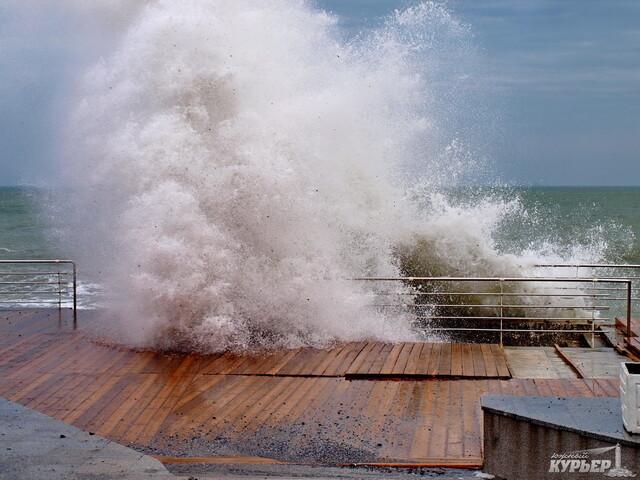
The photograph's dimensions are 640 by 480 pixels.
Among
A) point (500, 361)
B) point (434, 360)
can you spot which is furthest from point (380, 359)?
point (500, 361)

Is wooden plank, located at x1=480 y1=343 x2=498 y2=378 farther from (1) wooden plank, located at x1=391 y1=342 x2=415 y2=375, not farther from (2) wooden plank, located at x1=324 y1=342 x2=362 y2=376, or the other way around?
(2) wooden plank, located at x1=324 y1=342 x2=362 y2=376

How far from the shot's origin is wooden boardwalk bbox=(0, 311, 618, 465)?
16.8 feet

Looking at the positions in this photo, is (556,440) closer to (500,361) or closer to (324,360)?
(500,361)

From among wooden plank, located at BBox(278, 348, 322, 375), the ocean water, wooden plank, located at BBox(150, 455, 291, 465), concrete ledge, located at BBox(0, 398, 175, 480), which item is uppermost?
the ocean water

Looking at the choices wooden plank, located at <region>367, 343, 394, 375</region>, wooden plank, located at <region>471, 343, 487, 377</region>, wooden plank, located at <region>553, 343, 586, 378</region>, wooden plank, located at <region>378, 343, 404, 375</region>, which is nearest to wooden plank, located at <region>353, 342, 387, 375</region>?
wooden plank, located at <region>367, 343, 394, 375</region>

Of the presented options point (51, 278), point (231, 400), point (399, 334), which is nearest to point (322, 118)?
point (399, 334)

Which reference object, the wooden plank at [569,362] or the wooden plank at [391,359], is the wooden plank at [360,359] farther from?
the wooden plank at [569,362]

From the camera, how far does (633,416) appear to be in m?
4.18

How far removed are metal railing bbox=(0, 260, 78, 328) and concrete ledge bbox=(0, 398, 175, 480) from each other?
3.78 metres

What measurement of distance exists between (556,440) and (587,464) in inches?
8.3

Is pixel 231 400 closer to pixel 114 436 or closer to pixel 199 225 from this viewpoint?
pixel 114 436

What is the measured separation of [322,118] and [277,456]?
19.8 feet

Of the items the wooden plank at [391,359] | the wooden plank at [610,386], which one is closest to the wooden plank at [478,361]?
the wooden plank at [391,359]

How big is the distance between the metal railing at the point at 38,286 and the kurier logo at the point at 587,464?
21.1 ft
